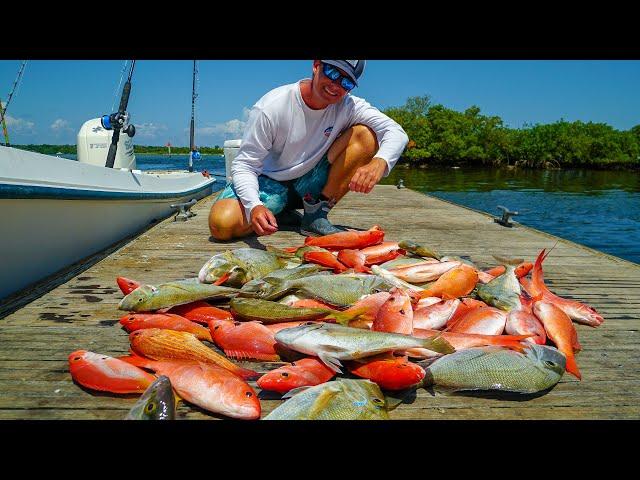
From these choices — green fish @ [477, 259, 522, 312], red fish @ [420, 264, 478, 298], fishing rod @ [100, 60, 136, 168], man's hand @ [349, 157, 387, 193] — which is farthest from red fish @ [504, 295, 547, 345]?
fishing rod @ [100, 60, 136, 168]

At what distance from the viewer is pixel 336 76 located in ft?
10.7

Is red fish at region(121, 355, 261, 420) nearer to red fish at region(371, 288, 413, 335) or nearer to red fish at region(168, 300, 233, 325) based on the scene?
red fish at region(168, 300, 233, 325)

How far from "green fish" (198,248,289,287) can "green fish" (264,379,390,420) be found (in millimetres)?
1198

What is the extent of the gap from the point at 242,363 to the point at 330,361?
16.3 inches

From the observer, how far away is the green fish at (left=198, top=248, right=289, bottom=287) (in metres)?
2.56

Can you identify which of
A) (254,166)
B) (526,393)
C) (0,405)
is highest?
(254,166)

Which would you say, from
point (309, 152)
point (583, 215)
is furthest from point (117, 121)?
point (583, 215)

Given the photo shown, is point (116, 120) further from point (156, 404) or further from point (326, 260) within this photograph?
point (156, 404)
